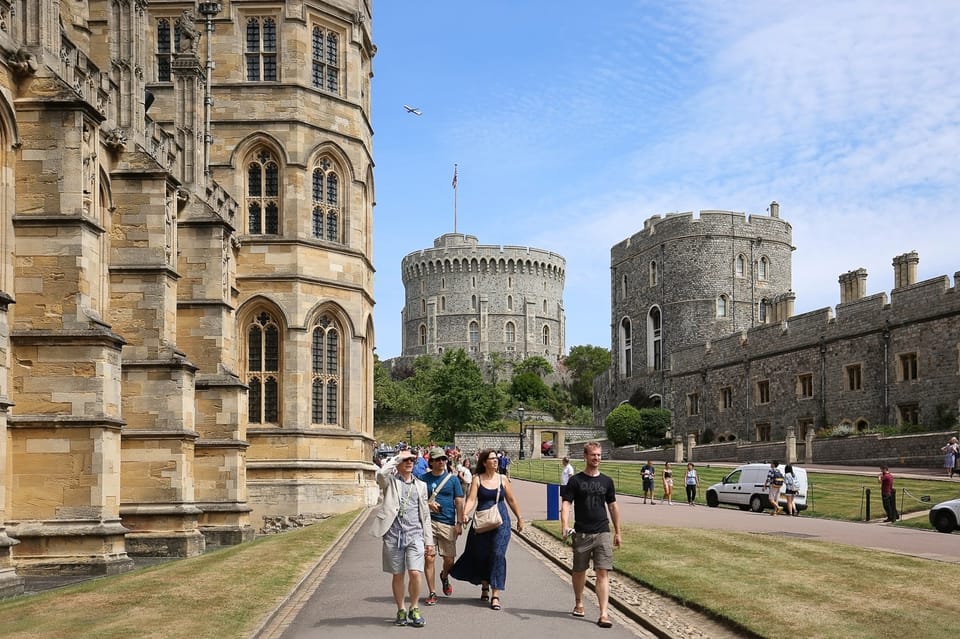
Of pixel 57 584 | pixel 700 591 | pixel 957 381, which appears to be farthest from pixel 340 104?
pixel 957 381

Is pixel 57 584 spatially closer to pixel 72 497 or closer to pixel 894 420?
pixel 72 497

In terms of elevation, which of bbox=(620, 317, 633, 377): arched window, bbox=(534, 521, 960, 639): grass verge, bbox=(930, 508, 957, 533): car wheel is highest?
bbox=(620, 317, 633, 377): arched window

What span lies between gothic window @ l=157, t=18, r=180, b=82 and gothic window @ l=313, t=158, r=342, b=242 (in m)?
4.94

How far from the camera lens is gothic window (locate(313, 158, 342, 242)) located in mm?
31516

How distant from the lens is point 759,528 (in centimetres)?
2411

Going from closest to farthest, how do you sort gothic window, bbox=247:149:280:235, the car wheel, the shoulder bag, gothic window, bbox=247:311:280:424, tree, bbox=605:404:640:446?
the shoulder bag, the car wheel, gothic window, bbox=247:311:280:424, gothic window, bbox=247:149:280:235, tree, bbox=605:404:640:446

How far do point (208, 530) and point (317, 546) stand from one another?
6.23 m

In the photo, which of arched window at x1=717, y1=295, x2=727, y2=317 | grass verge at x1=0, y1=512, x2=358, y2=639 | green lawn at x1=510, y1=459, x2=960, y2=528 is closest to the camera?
grass verge at x1=0, y1=512, x2=358, y2=639

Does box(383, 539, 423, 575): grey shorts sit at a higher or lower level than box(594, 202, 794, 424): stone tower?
lower

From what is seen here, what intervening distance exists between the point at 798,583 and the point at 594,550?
4018 mm

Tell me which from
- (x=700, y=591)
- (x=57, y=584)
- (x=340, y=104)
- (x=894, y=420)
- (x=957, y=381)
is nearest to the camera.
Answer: (x=700, y=591)

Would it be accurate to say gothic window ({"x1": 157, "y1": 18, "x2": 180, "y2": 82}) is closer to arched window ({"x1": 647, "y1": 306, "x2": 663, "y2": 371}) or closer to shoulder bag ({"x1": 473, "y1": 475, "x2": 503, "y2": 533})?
shoulder bag ({"x1": 473, "y1": 475, "x2": 503, "y2": 533})

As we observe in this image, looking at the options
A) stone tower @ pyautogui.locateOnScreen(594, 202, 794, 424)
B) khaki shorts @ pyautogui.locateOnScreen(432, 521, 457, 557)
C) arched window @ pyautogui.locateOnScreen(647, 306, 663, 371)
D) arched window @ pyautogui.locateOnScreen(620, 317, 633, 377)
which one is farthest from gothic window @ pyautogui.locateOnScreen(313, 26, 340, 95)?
arched window @ pyautogui.locateOnScreen(620, 317, 633, 377)

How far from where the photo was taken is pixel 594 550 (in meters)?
11.2
